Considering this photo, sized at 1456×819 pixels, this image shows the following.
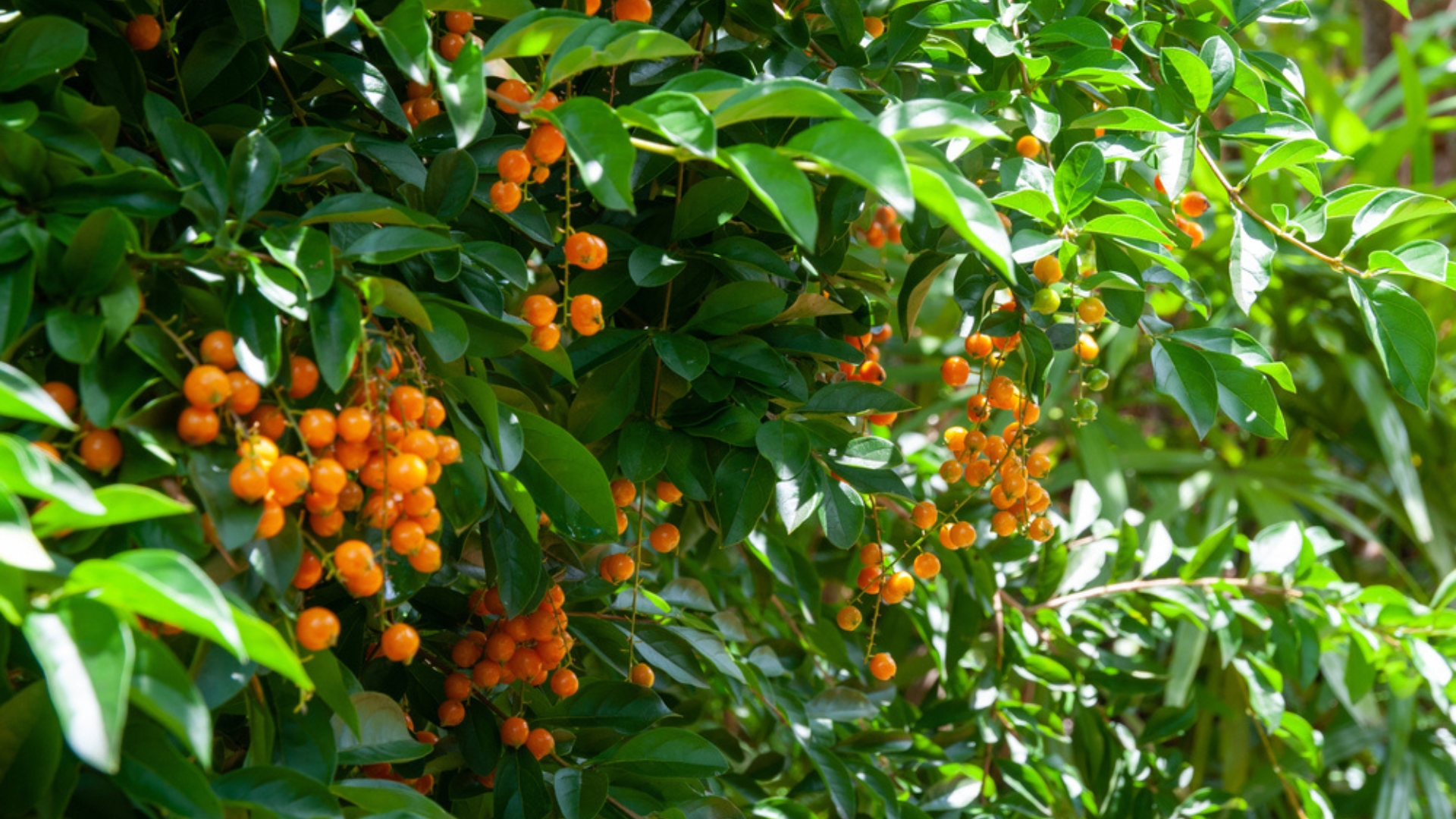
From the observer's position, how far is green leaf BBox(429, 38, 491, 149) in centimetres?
46

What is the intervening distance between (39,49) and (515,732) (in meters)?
0.45

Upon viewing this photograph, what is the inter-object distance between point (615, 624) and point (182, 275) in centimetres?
40

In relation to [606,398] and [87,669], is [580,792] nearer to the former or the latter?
[606,398]

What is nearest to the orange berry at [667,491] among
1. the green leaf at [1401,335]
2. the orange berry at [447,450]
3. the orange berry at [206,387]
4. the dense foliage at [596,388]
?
the dense foliage at [596,388]

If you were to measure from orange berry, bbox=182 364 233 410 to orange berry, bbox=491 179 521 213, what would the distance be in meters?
0.19

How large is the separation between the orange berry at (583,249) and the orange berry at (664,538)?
0.26 meters

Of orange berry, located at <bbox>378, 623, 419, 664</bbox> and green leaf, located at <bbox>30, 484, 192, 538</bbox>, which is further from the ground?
green leaf, located at <bbox>30, 484, 192, 538</bbox>

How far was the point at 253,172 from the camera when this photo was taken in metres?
0.51

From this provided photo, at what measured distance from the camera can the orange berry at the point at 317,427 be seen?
0.49 metres

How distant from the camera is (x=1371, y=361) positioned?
195 cm

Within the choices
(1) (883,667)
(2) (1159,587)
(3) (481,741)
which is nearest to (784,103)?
(3) (481,741)

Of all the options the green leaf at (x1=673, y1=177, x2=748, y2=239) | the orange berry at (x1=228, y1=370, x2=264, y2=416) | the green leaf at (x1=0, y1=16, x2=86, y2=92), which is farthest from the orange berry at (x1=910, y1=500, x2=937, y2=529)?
the green leaf at (x1=0, y1=16, x2=86, y2=92)

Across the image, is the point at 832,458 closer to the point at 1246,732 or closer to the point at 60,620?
the point at 60,620

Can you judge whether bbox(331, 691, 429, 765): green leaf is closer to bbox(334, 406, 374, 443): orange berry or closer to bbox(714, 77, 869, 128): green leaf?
bbox(334, 406, 374, 443): orange berry
